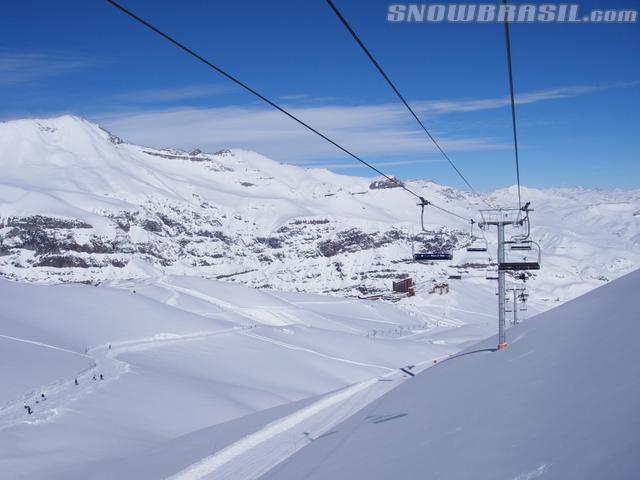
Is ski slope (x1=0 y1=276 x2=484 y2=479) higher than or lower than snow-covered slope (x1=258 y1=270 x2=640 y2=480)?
lower

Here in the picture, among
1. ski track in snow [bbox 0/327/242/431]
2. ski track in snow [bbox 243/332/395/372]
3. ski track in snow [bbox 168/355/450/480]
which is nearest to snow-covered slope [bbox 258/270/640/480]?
ski track in snow [bbox 168/355/450/480]

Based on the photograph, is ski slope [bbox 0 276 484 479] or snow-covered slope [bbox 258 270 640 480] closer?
snow-covered slope [bbox 258 270 640 480]

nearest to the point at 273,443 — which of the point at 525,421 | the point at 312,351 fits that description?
the point at 525,421

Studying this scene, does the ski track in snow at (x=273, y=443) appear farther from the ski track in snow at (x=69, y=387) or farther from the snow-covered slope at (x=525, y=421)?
the ski track in snow at (x=69, y=387)

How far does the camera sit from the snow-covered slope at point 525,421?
16.7ft

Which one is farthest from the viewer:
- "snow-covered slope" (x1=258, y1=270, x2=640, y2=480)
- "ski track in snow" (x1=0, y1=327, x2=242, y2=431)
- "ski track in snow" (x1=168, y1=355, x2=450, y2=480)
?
"ski track in snow" (x1=0, y1=327, x2=242, y2=431)

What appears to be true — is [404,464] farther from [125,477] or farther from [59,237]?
[59,237]

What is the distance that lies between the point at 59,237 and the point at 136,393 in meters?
196

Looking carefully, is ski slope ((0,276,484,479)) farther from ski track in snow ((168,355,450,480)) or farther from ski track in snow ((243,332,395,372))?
ski track in snow ((243,332,395,372))

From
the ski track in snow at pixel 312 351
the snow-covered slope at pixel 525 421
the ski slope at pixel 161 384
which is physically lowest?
the ski track in snow at pixel 312 351

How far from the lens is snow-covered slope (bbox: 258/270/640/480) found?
510 centimetres

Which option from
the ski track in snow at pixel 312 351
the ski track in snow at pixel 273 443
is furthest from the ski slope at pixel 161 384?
the ski track in snow at pixel 312 351

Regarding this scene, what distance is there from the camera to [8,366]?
21531 millimetres

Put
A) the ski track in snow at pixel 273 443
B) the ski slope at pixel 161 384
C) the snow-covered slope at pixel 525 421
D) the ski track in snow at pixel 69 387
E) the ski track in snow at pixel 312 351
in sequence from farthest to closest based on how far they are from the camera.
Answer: the ski track in snow at pixel 312 351, the ski track in snow at pixel 69 387, the ski slope at pixel 161 384, the ski track in snow at pixel 273 443, the snow-covered slope at pixel 525 421
